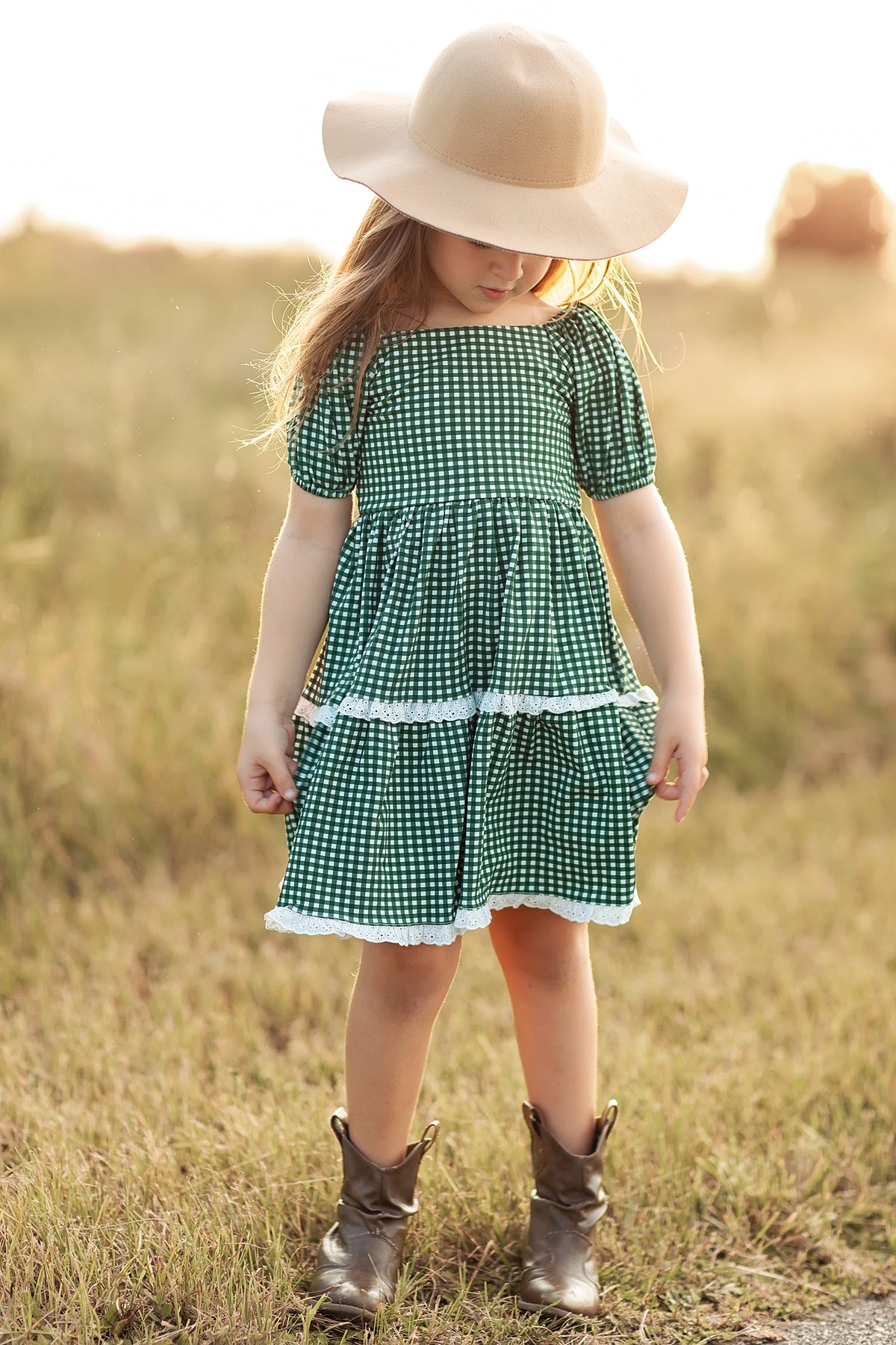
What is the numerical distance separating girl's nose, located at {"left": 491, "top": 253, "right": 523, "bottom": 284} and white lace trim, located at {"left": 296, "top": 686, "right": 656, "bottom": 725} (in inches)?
24.2

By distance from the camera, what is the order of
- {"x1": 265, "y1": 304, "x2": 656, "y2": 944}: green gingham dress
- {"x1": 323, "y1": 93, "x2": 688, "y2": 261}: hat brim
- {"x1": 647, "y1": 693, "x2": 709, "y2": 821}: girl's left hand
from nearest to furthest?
{"x1": 323, "y1": 93, "x2": 688, "y2": 261}: hat brim, {"x1": 265, "y1": 304, "x2": 656, "y2": 944}: green gingham dress, {"x1": 647, "y1": 693, "x2": 709, "y2": 821}: girl's left hand

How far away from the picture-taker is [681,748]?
1.98 m

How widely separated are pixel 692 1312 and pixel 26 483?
3.94m

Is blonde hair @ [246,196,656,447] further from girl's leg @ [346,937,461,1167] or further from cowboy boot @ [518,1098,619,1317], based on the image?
cowboy boot @ [518,1098,619,1317]

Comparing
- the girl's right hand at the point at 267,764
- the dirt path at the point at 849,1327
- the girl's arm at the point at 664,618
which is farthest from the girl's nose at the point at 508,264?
the dirt path at the point at 849,1327

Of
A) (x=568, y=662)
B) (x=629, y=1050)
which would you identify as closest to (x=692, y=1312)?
(x=629, y=1050)

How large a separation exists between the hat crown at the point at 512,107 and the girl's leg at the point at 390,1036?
1.14 meters

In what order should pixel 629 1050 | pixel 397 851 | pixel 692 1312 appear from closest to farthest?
pixel 397 851 → pixel 692 1312 → pixel 629 1050

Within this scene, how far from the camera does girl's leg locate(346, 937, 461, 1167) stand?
1.93m

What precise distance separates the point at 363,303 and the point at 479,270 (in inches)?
7.7

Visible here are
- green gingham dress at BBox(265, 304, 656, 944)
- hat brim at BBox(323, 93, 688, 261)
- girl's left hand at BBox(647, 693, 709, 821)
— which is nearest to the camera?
hat brim at BBox(323, 93, 688, 261)

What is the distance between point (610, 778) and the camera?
195 cm

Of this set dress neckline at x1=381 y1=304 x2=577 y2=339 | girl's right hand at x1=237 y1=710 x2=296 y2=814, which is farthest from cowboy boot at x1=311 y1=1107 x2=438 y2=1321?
dress neckline at x1=381 y1=304 x2=577 y2=339

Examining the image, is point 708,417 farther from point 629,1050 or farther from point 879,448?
point 629,1050
